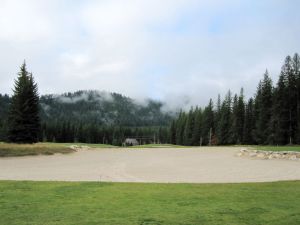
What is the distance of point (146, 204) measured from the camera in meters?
9.12

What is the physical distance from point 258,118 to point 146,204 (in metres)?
65.7

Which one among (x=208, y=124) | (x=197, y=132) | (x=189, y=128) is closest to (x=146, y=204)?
(x=208, y=124)

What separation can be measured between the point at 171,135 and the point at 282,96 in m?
71.1

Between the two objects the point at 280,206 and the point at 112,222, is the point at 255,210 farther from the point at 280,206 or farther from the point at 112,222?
the point at 112,222

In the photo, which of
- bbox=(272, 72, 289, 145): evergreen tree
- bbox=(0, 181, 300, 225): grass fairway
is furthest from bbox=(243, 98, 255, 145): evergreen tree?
bbox=(0, 181, 300, 225): grass fairway

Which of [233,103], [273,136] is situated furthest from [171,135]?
[273,136]

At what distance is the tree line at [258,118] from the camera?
61469mm

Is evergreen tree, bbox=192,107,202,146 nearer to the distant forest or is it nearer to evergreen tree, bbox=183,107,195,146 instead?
the distant forest

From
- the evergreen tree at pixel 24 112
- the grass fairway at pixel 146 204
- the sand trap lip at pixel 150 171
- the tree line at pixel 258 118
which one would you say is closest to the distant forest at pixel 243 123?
the tree line at pixel 258 118

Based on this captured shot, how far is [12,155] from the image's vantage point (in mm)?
28328

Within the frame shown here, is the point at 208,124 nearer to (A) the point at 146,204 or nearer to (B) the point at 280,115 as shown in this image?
(B) the point at 280,115

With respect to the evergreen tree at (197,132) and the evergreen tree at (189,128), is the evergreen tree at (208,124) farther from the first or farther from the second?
the evergreen tree at (189,128)

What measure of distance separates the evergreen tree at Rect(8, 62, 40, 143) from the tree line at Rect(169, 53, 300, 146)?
37.7 meters

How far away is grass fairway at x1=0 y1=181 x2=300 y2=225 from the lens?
7.47 metres
